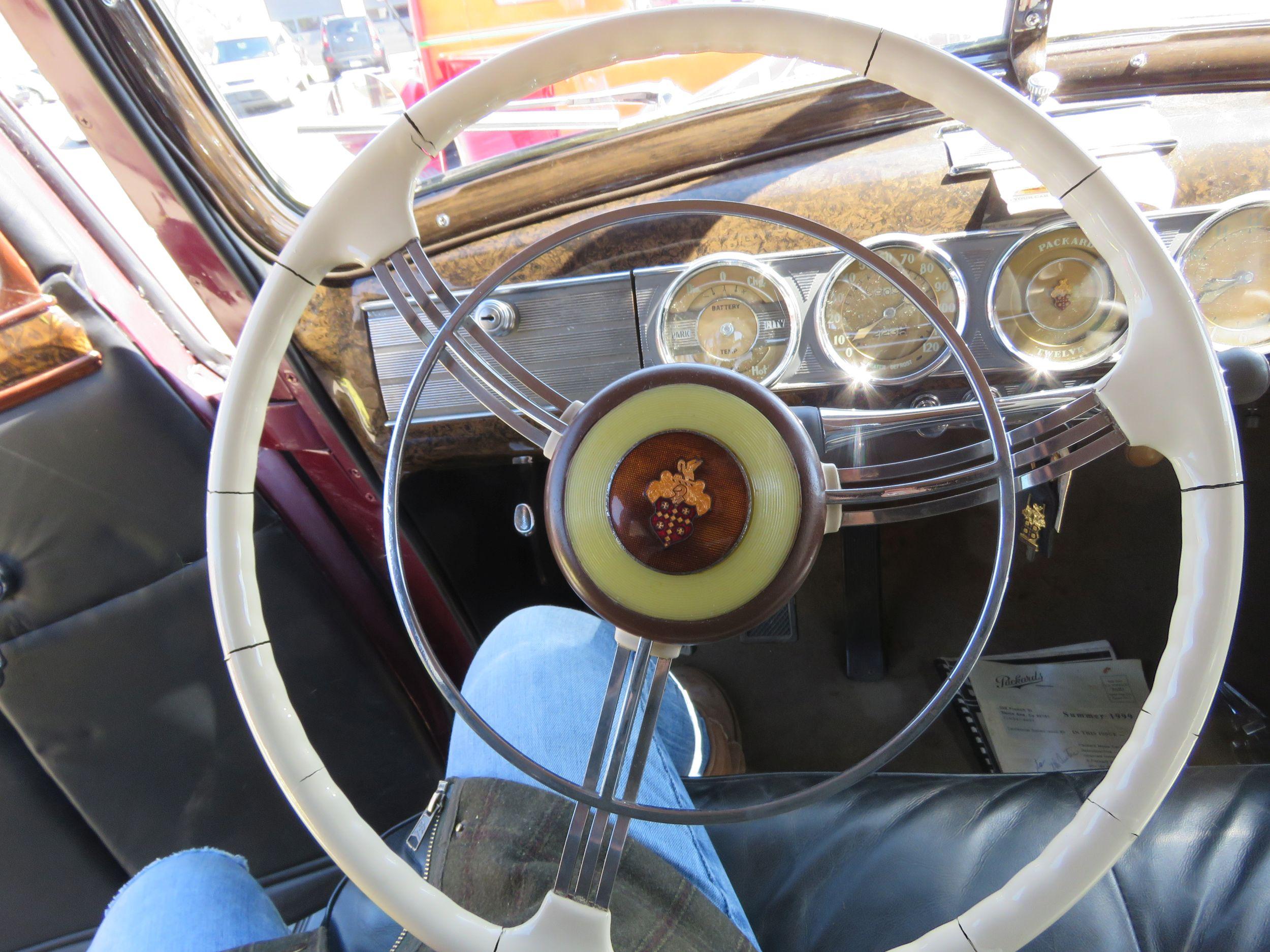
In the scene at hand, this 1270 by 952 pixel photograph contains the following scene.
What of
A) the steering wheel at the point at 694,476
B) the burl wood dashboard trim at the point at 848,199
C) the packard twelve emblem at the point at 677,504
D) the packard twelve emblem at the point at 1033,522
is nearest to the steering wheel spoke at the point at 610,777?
the steering wheel at the point at 694,476

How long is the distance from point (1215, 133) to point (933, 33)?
0.46 metres

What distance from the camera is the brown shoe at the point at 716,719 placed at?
1588 mm

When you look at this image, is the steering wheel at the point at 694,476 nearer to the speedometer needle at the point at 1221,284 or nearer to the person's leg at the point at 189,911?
the person's leg at the point at 189,911

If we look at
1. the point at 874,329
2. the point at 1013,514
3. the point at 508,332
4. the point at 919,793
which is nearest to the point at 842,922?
the point at 919,793

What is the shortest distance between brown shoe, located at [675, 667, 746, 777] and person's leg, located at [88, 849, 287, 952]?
81cm

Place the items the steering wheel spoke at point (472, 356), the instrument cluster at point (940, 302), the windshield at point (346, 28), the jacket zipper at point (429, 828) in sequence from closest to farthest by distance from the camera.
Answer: the steering wheel spoke at point (472, 356)
the jacket zipper at point (429, 828)
the instrument cluster at point (940, 302)
the windshield at point (346, 28)

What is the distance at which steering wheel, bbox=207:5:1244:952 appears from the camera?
579mm

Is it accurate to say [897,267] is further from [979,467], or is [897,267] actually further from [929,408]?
[979,467]

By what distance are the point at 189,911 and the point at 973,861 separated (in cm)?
97

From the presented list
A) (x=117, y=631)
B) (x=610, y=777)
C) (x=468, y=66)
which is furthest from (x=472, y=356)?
(x=117, y=631)

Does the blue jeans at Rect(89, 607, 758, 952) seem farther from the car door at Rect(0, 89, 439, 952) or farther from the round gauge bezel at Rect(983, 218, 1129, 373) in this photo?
the round gauge bezel at Rect(983, 218, 1129, 373)

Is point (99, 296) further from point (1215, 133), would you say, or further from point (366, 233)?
point (1215, 133)

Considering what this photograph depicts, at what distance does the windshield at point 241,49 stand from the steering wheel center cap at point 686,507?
110cm

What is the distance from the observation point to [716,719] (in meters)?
1.70
